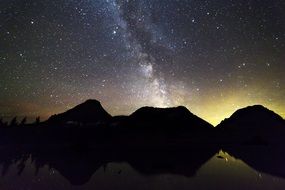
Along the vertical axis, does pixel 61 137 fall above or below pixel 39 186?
above

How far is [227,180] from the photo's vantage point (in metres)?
47.0

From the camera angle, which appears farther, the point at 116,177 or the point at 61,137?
the point at 61,137

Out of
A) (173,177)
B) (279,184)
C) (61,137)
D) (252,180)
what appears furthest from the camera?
(61,137)

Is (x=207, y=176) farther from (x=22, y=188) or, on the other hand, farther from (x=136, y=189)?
(x=22, y=188)

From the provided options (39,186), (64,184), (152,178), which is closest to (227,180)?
(152,178)

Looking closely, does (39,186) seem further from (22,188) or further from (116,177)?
→ (116,177)

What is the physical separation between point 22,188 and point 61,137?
159 m

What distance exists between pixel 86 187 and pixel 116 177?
9.67 meters

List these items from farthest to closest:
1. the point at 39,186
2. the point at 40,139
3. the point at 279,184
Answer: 1. the point at 40,139
2. the point at 279,184
3. the point at 39,186

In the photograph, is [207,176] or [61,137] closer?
[207,176]

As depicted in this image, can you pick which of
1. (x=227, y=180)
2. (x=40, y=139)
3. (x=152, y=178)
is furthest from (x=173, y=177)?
(x=40, y=139)

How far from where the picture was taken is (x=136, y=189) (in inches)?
1563

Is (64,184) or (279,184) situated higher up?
(279,184)

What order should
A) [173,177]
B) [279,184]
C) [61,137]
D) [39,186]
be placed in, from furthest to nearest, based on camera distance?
[61,137] < [173,177] < [279,184] < [39,186]
